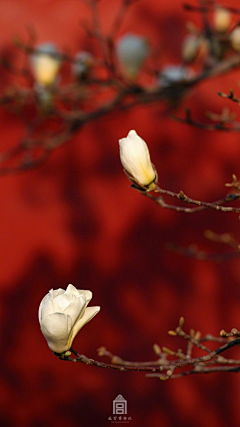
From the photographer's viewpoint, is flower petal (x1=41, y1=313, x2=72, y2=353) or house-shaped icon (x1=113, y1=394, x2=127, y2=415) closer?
flower petal (x1=41, y1=313, x2=72, y2=353)

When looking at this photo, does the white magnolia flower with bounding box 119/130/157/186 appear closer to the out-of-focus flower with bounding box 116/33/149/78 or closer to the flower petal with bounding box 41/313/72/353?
the flower petal with bounding box 41/313/72/353

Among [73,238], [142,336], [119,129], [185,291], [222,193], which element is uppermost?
[119,129]

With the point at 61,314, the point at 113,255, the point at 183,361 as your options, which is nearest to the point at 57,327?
the point at 61,314

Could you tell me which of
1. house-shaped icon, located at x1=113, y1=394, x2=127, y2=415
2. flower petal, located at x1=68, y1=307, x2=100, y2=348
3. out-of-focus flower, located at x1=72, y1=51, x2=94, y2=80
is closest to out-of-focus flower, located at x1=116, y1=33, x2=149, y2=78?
out-of-focus flower, located at x1=72, y1=51, x2=94, y2=80

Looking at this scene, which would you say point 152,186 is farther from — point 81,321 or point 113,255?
point 113,255

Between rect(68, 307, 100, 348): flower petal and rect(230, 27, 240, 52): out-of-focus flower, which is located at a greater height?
rect(230, 27, 240, 52): out-of-focus flower

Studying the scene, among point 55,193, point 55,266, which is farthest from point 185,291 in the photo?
point 55,193

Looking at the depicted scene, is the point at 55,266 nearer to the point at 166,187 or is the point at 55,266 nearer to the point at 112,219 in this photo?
the point at 112,219
